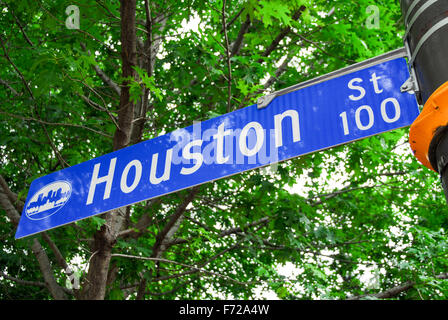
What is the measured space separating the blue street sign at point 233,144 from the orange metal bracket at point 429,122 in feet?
2.36

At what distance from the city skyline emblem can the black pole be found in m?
2.20

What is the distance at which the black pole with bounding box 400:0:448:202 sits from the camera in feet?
3.18

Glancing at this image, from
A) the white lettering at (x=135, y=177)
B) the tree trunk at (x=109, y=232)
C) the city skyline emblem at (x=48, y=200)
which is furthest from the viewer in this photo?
the tree trunk at (x=109, y=232)

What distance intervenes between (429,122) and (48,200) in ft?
7.91

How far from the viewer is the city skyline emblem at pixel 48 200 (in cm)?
259

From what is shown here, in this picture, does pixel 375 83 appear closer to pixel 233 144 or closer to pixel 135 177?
pixel 233 144

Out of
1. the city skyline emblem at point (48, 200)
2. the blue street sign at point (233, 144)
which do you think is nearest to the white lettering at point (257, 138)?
the blue street sign at point (233, 144)

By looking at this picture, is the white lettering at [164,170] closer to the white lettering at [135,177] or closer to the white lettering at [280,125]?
the white lettering at [135,177]

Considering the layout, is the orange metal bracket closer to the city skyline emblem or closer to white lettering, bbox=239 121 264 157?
white lettering, bbox=239 121 264 157

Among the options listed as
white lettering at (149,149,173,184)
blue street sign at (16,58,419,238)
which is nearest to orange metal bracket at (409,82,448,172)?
blue street sign at (16,58,419,238)

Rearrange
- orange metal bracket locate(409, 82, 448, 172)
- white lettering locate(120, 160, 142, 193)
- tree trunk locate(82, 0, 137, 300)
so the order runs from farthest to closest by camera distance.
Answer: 1. tree trunk locate(82, 0, 137, 300)
2. white lettering locate(120, 160, 142, 193)
3. orange metal bracket locate(409, 82, 448, 172)

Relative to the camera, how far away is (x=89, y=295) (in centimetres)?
439

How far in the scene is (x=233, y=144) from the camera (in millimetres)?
2117
